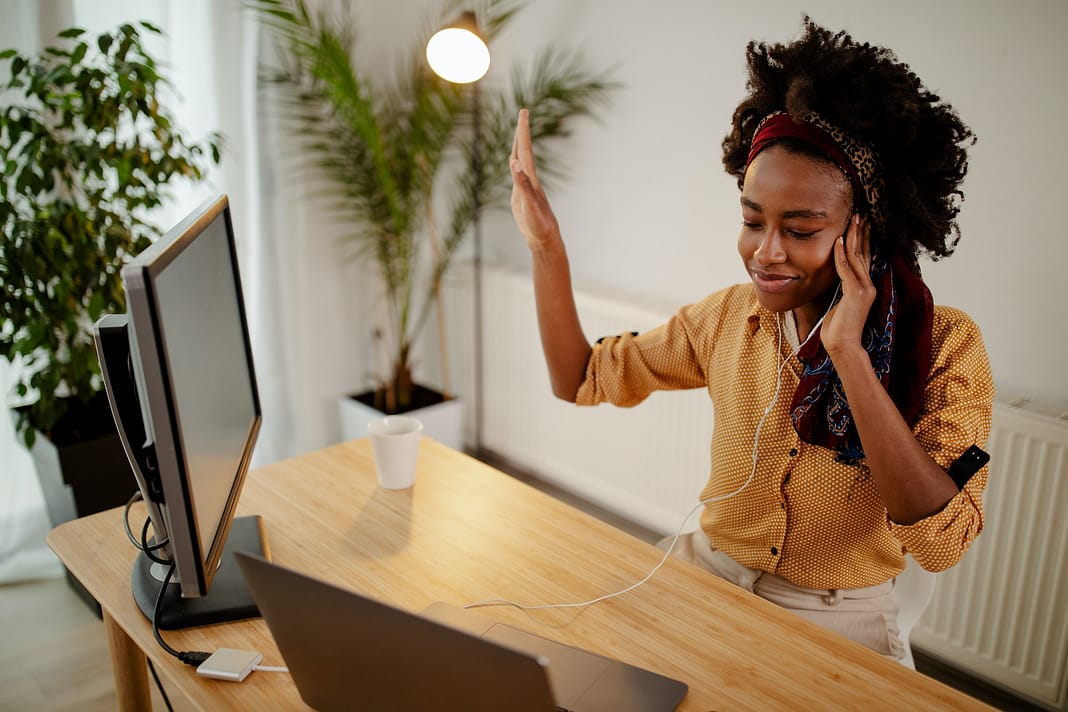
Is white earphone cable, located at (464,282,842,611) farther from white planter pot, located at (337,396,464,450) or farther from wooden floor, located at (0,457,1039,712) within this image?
white planter pot, located at (337,396,464,450)

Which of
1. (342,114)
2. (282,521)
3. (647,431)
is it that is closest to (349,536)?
(282,521)

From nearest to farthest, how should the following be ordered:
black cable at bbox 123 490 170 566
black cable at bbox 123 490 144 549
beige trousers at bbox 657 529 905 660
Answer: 1. black cable at bbox 123 490 170 566
2. black cable at bbox 123 490 144 549
3. beige trousers at bbox 657 529 905 660

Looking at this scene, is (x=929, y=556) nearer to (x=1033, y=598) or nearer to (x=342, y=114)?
(x=1033, y=598)

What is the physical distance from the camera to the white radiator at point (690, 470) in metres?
1.92

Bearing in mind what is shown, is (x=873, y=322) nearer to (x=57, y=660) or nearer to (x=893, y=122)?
(x=893, y=122)

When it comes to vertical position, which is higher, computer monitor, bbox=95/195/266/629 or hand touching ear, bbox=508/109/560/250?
hand touching ear, bbox=508/109/560/250

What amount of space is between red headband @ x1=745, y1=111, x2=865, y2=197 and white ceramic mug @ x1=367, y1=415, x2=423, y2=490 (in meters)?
0.72

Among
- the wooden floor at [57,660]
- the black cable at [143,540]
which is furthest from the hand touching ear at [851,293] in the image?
the wooden floor at [57,660]

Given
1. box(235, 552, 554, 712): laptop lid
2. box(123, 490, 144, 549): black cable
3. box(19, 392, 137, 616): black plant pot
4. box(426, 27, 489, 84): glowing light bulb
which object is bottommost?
box(19, 392, 137, 616): black plant pot

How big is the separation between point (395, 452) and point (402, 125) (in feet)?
6.29

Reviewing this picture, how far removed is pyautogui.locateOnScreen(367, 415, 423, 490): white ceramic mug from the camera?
4.88 ft

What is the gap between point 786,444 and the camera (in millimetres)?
1404

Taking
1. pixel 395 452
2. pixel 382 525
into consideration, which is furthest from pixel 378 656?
pixel 395 452

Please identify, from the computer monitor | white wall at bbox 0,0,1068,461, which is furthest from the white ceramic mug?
white wall at bbox 0,0,1068,461
